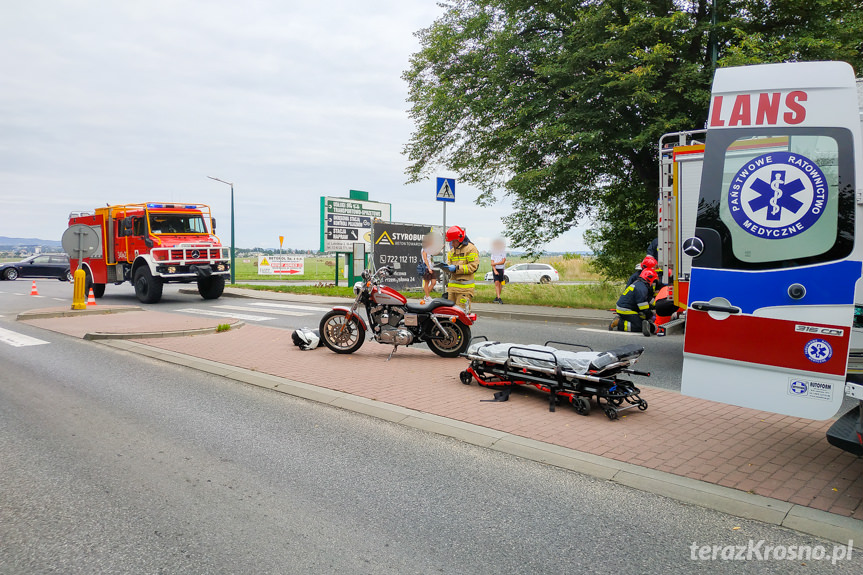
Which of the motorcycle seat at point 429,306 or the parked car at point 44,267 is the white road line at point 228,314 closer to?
the motorcycle seat at point 429,306

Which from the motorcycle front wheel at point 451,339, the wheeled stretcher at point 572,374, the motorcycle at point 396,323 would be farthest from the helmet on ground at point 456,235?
the wheeled stretcher at point 572,374

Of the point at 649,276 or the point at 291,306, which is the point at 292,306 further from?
the point at 649,276

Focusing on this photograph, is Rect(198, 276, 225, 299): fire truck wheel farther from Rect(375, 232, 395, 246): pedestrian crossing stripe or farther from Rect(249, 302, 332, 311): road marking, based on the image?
Rect(375, 232, 395, 246): pedestrian crossing stripe

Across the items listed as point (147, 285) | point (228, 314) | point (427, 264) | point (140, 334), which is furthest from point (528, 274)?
point (140, 334)

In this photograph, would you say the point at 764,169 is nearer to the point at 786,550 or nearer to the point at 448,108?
the point at 786,550

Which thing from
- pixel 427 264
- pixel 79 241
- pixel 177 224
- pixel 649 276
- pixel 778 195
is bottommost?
pixel 649 276

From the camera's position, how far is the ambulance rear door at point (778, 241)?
143 inches

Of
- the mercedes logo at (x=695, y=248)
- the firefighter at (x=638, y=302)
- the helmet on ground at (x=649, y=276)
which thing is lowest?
the firefighter at (x=638, y=302)

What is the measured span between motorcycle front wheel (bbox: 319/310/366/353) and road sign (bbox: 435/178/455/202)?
638 centimetres

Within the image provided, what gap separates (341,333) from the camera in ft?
29.5

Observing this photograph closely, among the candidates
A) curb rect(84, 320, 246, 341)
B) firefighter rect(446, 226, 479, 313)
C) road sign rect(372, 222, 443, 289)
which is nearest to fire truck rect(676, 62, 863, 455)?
firefighter rect(446, 226, 479, 313)

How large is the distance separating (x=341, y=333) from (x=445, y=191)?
6.80 metres

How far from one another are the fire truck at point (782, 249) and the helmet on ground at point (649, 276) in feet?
19.2

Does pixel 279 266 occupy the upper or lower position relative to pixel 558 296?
upper
